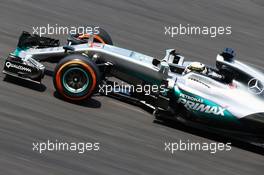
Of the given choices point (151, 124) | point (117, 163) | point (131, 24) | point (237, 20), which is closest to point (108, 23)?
point (131, 24)

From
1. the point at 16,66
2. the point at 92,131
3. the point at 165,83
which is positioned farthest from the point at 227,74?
the point at 16,66

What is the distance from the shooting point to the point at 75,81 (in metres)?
11.3

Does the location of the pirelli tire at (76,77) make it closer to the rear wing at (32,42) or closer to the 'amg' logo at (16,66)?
the 'amg' logo at (16,66)

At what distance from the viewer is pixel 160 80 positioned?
11.5 m

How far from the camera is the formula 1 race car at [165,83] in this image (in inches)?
437

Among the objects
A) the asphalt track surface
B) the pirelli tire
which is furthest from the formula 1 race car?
the asphalt track surface

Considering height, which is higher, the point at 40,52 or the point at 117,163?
the point at 40,52

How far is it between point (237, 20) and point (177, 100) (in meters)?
7.44

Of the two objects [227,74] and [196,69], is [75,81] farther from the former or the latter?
[227,74]

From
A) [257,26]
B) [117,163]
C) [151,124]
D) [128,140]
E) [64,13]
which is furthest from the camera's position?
[257,26]

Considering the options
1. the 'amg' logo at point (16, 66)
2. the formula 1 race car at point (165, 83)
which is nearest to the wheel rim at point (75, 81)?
the formula 1 race car at point (165, 83)

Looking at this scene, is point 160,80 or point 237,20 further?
point 237,20

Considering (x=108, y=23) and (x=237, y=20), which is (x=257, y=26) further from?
(x=108, y=23)

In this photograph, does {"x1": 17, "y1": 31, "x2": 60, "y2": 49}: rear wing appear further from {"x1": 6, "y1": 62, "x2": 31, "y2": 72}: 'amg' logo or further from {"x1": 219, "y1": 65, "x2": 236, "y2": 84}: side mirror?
{"x1": 219, "y1": 65, "x2": 236, "y2": 84}: side mirror
